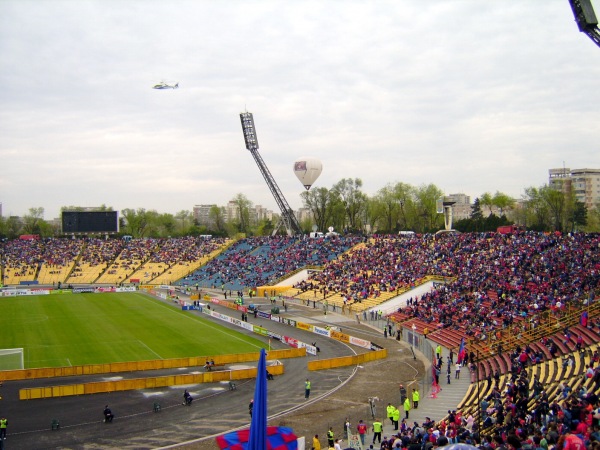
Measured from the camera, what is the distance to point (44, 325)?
2072 inches

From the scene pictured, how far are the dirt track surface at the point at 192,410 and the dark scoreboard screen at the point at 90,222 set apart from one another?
90.9 m

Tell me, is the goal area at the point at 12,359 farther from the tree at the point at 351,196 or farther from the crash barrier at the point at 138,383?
the tree at the point at 351,196

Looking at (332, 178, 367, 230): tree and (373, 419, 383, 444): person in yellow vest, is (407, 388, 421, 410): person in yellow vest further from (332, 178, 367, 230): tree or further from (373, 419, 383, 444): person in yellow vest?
(332, 178, 367, 230): tree

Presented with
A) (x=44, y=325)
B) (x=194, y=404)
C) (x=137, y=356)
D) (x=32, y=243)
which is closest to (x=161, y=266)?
(x=32, y=243)

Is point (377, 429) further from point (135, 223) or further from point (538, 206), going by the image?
point (135, 223)

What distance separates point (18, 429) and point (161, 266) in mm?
81034

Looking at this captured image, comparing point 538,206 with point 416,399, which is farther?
point 538,206

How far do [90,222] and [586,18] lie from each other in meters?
111

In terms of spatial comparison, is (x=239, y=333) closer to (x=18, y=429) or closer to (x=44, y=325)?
(x=44, y=325)

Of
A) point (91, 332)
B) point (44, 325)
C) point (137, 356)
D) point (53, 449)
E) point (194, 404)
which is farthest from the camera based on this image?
point (44, 325)

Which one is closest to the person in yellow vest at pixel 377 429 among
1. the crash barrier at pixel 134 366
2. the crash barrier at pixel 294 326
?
the crash barrier at pixel 134 366

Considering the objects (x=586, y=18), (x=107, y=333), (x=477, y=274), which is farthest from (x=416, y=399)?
(x=107, y=333)

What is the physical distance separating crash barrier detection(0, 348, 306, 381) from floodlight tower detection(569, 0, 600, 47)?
26.6 meters

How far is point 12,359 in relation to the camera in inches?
1473
